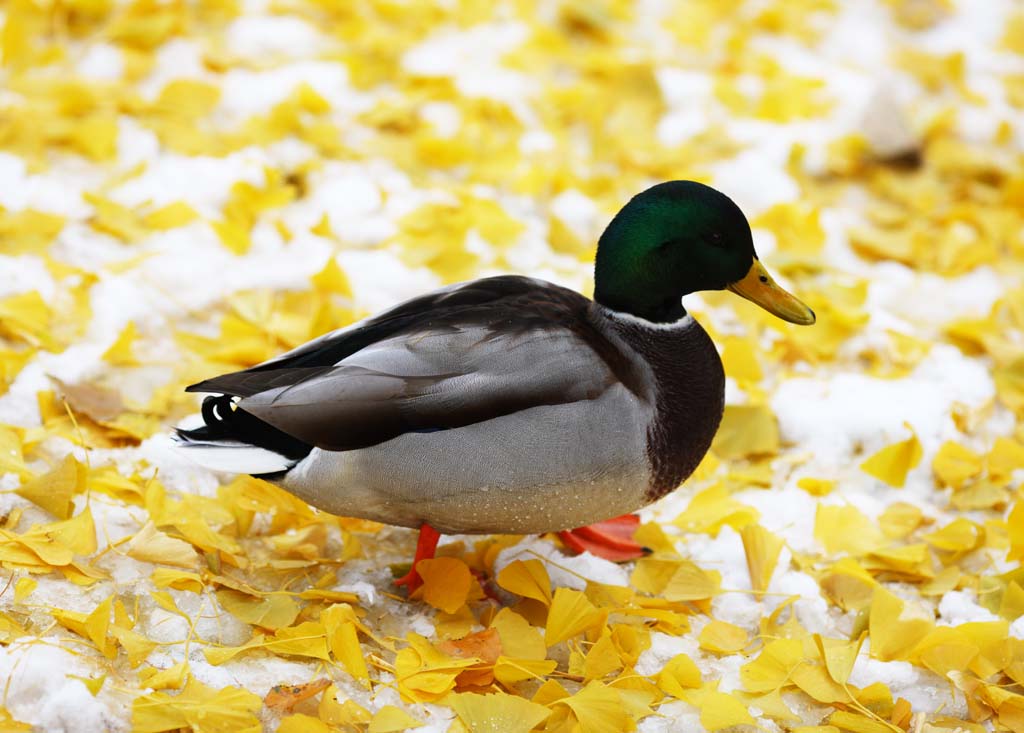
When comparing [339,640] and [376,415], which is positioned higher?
[376,415]

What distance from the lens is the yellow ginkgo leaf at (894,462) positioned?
9.93 ft

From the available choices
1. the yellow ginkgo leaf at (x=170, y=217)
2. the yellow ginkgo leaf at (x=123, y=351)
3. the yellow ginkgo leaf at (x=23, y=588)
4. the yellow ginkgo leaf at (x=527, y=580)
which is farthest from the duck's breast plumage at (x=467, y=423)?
the yellow ginkgo leaf at (x=170, y=217)

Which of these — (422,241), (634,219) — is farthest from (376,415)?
(422,241)

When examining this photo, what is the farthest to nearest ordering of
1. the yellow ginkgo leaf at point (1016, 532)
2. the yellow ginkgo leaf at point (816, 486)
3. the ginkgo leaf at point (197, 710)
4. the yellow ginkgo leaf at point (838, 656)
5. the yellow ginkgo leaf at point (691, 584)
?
the yellow ginkgo leaf at point (816, 486) → the yellow ginkgo leaf at point (1016, 532) → the yellow ginkgo leaf at point (691, 584) → the yellow ginkgo leaf at point (838, 656) → the ginkgo leaf at point (197, 710)

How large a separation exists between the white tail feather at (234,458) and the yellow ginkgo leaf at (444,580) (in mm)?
370

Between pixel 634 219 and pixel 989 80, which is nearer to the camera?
pixel 634 219

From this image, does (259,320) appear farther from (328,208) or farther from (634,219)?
(634,219)

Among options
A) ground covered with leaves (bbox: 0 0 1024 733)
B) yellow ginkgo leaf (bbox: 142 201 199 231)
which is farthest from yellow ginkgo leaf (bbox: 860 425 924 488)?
yellow ginkgo leaf (bbox: 142 201 199 231)

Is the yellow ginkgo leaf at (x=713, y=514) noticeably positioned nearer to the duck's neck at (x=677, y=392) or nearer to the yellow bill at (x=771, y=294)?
the duck's neck at (x=677, y=392)

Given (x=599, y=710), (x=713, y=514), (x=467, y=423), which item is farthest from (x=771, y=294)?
(x=599, y=710)

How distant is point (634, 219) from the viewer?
2.55m

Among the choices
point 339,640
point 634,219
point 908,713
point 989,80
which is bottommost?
point 908,713

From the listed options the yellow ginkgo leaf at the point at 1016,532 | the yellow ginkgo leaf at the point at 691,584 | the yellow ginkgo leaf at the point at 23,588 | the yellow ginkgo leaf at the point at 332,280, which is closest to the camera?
the yellow ginkgo leaf at the point at 23,588

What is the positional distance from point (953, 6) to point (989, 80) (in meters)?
0.64
